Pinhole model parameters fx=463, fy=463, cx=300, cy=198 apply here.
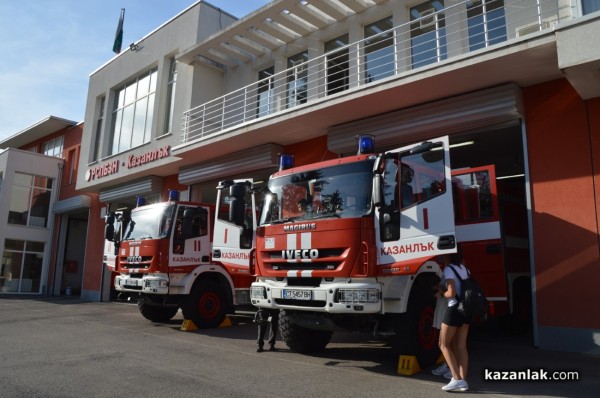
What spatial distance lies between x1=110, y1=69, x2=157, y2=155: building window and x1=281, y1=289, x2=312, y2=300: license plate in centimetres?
1333

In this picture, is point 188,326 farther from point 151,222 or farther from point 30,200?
point 30,200

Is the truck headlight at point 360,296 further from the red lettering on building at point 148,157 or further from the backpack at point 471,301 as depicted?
the red lettering on building at point 148,157

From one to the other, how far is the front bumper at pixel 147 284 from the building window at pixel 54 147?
19519 millimetres

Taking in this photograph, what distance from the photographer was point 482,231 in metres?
7.70

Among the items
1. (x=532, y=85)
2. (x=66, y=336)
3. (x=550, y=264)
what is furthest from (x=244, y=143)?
(x=550, y=264)

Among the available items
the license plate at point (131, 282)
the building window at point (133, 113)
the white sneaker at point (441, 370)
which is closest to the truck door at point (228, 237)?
the license plate at point (131, 282)

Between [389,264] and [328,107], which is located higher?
[328,107]

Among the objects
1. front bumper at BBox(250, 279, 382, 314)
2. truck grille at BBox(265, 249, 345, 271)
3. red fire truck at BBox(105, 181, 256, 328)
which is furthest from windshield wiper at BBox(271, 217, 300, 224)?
red fire truck at BBox(105, 181, 256, 328)

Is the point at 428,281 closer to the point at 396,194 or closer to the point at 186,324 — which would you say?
the point at 396,194

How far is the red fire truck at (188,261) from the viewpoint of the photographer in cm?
1032

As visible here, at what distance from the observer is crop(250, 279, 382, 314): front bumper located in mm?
5809

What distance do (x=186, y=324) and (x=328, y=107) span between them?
5939mm

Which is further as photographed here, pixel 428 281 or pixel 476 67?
pixel 476 67

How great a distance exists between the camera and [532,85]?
9.15 meters
